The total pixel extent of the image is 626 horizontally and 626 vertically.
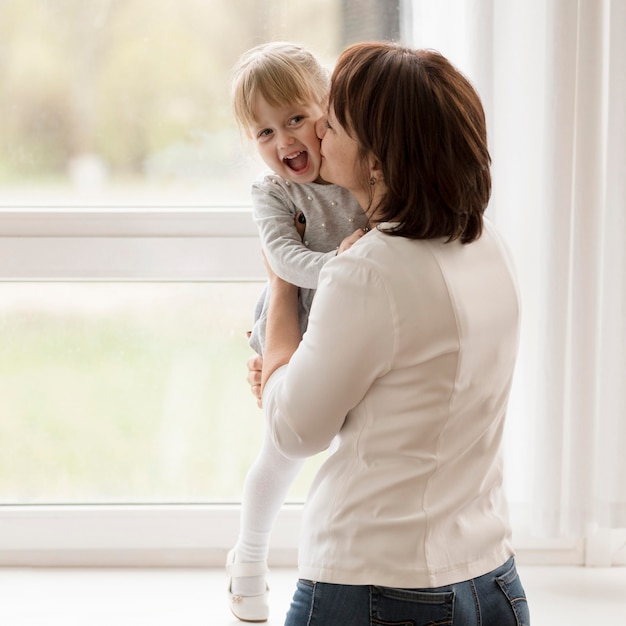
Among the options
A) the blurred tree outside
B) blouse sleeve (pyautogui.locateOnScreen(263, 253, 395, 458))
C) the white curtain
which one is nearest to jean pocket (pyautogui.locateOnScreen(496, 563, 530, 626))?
blouse sleeve (pyautogui.locateOnScreen(263, 253, 395, 458))

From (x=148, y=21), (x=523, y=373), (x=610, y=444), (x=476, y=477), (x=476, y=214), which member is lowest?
(x=610, y=444)

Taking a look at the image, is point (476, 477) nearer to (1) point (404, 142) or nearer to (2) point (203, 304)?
(1) point (404, 142)

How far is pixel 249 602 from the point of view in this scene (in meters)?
1.85

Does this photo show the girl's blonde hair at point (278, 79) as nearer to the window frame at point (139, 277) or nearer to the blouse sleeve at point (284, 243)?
the blouse sleeve at point (284, 243)

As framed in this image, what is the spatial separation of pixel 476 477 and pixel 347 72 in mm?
588

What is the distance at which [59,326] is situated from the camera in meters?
2.18

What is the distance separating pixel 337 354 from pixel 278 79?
66cm

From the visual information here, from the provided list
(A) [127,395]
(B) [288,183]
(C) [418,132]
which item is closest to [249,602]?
(A) [127,395]

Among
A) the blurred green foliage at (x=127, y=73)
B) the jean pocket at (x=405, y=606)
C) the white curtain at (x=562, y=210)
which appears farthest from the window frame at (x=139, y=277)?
the jean pocket at (x=405, y=606)

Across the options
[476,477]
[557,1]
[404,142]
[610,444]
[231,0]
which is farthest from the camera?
[231,0]

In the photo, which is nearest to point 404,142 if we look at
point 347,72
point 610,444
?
point 347,72

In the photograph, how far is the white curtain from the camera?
5.90ft

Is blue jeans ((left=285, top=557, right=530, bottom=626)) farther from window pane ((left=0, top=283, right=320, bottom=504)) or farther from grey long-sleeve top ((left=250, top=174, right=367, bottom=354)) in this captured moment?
window pane ((left=0, top=283, right=320, bottom=504))

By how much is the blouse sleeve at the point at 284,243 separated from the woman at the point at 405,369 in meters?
0.29
